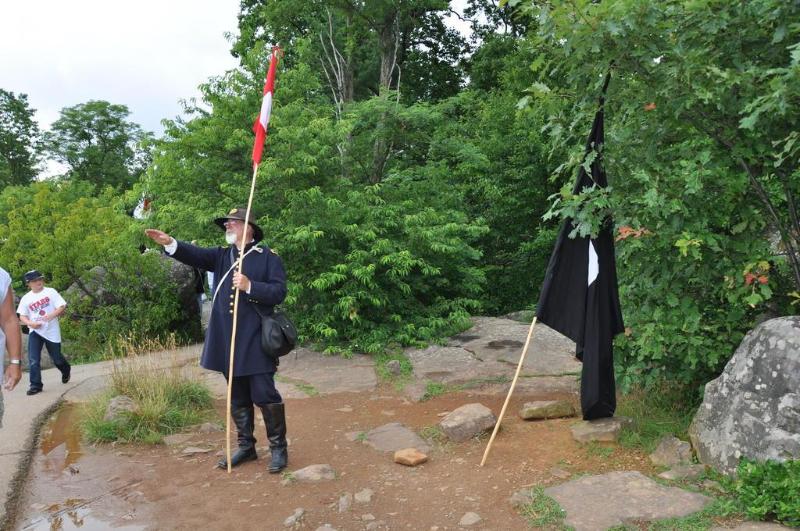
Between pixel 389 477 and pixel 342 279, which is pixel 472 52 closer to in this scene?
pixel 342 279

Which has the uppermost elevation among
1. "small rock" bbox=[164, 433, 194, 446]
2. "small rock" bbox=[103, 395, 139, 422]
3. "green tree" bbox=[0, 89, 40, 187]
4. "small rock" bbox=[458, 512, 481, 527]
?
"green tree" bbox=[0, 89, 40, 187]

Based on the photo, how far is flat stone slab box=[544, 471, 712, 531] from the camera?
11.7 feet

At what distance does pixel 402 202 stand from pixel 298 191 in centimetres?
169

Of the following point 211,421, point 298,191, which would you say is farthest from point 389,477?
point 298,191

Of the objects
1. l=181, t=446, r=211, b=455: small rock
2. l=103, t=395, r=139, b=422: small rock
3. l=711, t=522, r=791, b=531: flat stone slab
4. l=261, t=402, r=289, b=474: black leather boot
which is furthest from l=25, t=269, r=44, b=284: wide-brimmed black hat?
l=711, t=522, r=791, b=531: flat stone slab

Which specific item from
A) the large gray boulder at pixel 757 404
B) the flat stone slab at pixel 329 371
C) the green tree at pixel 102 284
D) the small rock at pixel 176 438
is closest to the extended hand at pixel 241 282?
the small rock at pixel 176 438

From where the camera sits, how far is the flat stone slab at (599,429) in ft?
15.6

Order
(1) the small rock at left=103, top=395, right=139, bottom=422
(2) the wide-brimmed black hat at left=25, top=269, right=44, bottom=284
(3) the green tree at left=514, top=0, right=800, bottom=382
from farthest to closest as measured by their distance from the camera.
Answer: (2) the wide-brimmed black hat at left=25, top=269, right=44, bottom=284
(1) the small rock at left=103, top=395, right=139, bottom=422
(3) the green tree at left=514, top=0, right=800, bottom=382

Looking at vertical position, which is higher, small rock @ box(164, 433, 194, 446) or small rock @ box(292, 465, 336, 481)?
small rock @ box(164, 433, 194, 446)

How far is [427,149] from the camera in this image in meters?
12.0

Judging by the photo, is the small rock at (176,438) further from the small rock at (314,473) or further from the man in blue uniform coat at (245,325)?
the small rock at (314,473)

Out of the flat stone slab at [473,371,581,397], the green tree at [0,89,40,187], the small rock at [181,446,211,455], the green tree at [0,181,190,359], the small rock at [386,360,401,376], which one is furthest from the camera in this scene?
the green tree at [0,89,40,187]

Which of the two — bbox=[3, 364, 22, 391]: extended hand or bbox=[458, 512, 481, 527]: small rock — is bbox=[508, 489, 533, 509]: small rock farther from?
bbox=[3, 364, 22, 391]: extended hand

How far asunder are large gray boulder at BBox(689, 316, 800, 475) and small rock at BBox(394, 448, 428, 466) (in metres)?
1.97
